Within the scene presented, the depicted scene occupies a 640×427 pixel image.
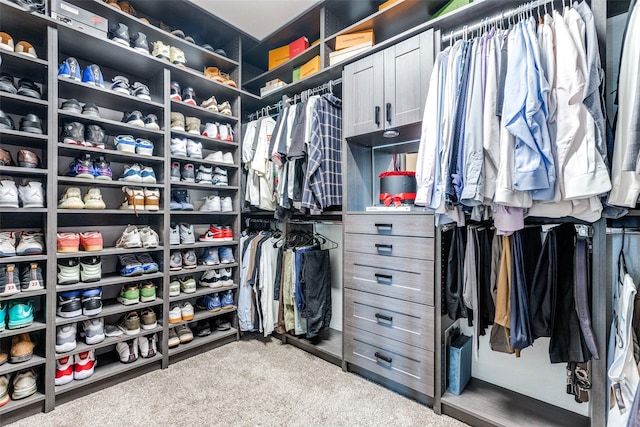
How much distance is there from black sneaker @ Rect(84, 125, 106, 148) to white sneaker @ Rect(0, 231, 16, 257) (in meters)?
0.66

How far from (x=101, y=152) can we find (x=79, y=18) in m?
0.78

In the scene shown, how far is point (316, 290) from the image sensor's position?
7.19ft

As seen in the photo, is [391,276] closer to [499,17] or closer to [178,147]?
[499,17]

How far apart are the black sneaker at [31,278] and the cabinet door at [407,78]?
2.14 meters

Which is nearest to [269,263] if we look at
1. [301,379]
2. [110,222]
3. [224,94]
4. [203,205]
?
[203,205]

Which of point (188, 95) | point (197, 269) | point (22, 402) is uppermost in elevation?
point (188, 95)

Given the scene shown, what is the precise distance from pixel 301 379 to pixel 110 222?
1744mm

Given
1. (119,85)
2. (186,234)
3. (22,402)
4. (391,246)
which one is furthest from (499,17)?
(22,402)

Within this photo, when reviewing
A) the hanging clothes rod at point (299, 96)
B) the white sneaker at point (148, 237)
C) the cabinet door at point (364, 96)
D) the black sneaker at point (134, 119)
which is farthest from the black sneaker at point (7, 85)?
the cabinet door at point (364, 96)

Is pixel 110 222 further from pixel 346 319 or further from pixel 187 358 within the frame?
pixel 346 319

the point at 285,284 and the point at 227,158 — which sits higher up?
the point at 227,158

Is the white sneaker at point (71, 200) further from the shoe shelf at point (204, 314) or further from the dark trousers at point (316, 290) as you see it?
the dark trousers at point (316, 290)

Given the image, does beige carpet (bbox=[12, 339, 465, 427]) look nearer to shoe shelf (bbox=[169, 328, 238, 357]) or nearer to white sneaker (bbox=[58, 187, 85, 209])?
shoe shelf (bbox=[169, 328, 238, 357])

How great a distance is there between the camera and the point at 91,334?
1786 mm
